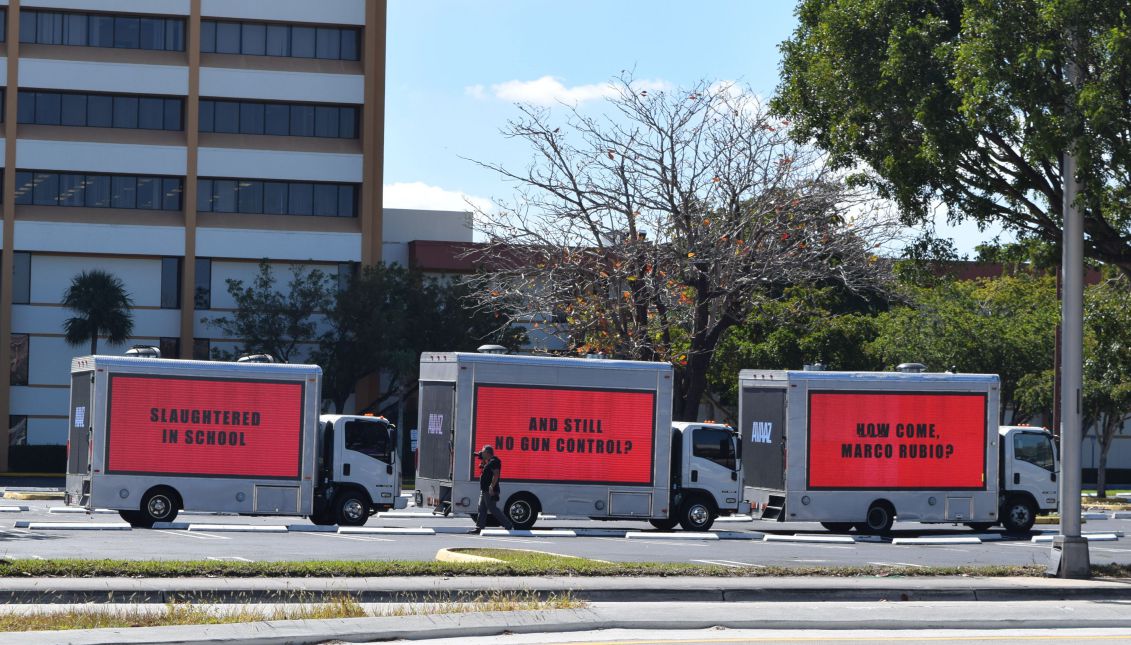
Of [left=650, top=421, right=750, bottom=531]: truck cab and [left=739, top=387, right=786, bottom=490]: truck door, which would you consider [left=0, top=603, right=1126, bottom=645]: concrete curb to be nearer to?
[left=739, top=387, right=786, bottom=490]: truck door

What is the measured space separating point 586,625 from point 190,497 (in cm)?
1477

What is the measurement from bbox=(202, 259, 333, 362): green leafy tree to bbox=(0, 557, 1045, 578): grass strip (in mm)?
40437

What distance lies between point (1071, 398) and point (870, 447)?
9798 mm

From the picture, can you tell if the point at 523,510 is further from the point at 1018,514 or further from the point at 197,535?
the point at 1018,514

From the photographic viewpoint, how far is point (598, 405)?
90.7 ft

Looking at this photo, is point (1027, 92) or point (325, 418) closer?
point (1027, 92)

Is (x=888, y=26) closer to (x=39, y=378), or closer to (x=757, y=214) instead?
(x=757, y=214)

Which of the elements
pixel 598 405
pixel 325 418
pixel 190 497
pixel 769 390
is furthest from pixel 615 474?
pixel 190 497

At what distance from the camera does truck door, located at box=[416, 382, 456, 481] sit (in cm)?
2688

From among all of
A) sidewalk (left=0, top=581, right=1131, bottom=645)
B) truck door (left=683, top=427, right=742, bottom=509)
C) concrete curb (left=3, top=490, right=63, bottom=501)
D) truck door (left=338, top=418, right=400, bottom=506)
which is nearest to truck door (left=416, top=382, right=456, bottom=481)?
truck door (left=338, top=418, right=400, bottom=506)

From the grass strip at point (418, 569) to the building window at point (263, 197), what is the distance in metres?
44.3

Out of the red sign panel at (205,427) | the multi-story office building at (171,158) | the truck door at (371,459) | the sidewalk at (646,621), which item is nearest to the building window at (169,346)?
the multi-story office building at (171,158)

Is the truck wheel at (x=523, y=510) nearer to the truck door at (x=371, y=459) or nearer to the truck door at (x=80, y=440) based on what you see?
the truck door at (x=371, y=459)

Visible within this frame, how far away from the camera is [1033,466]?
30078mm
